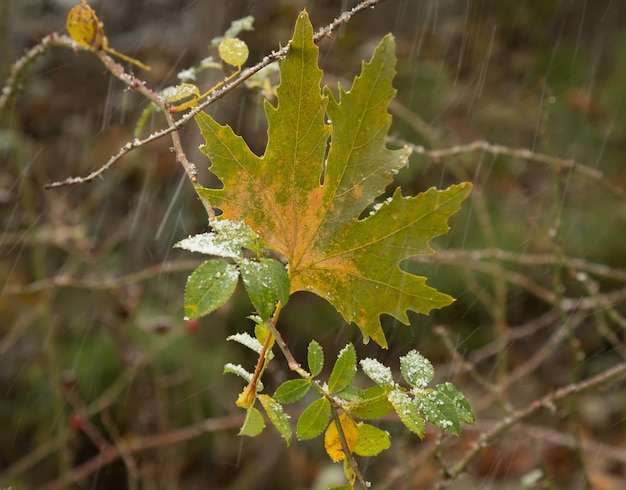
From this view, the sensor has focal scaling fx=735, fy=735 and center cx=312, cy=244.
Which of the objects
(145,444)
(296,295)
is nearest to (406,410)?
(145,444)

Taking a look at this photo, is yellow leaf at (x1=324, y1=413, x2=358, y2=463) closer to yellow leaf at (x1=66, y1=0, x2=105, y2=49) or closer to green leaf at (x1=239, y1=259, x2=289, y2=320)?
green leaf at (x1=239, y1=259, x2=289, y2=320)

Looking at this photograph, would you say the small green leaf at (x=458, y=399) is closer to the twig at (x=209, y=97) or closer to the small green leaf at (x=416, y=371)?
the small green leaf at (x=416, y=371)

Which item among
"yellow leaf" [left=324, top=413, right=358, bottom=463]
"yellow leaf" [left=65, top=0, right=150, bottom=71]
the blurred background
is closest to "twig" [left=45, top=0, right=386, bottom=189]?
"yellow leaf" [left=65, top=0, right=150, bottom=71]

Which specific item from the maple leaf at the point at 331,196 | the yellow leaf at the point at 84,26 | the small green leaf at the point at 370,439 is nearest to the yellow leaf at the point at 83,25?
the yellow leaf at the point at 84,26

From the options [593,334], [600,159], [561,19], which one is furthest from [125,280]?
[561,19]

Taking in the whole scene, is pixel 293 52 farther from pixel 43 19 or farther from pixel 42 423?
pixel 43 19
